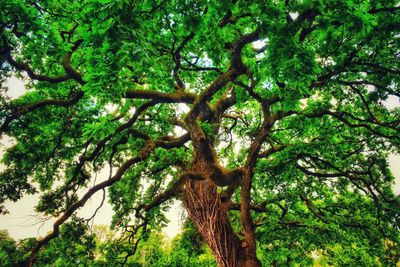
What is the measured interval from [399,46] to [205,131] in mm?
5088

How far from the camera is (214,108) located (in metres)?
8.62

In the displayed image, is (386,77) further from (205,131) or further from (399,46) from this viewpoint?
(205,131)

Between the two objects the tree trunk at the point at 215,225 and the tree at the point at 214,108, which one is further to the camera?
the tree trunk at the point at 215,225

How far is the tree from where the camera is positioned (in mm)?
3986

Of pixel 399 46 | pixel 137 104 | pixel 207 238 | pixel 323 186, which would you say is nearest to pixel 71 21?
pixel 137 104

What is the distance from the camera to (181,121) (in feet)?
28.9

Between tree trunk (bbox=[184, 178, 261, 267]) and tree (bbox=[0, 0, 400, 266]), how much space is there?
0.03m

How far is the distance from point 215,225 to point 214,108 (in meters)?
3.68

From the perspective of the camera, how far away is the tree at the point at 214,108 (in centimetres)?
399

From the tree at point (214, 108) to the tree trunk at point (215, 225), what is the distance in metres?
0.03

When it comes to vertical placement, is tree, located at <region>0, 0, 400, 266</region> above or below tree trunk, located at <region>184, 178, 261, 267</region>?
above

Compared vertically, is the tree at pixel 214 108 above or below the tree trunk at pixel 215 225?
above

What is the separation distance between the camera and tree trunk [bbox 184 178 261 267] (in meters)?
6.00

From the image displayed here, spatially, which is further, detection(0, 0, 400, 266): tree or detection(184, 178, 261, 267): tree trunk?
detection(184, 178, 261, 267): tree trunk
